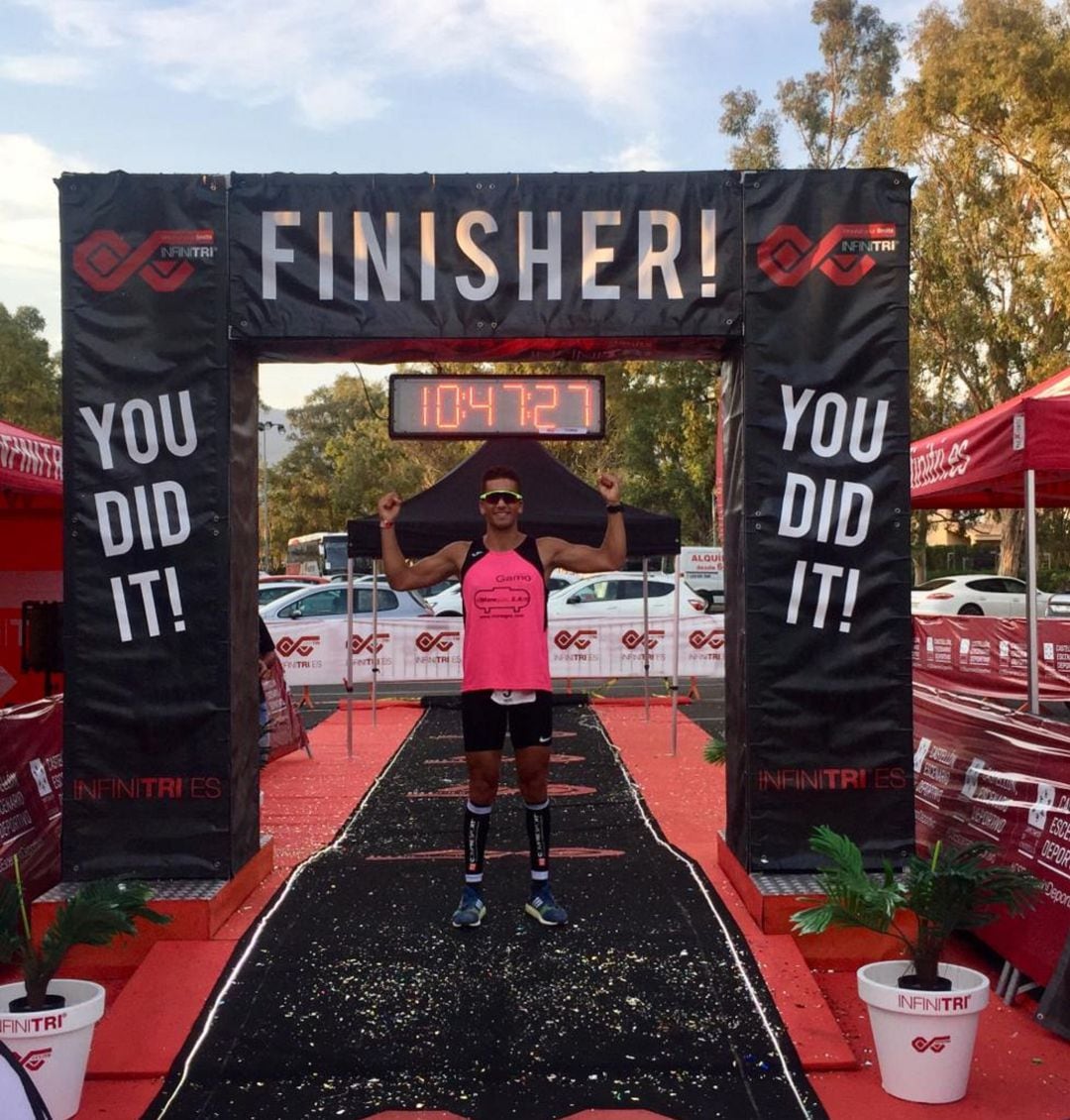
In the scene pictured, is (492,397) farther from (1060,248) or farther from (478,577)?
(1060,248)

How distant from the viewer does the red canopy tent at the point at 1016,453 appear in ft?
20.5

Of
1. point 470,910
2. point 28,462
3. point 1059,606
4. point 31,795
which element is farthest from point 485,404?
point 1059,606

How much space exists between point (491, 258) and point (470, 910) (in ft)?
9.47

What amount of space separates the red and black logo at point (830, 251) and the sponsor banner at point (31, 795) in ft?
13.7

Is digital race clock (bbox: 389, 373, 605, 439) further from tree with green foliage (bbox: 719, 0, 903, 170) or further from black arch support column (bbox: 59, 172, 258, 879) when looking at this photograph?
tree with green foliage (bbox: 719, 0, 903, 170)

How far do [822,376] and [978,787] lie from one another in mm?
2046

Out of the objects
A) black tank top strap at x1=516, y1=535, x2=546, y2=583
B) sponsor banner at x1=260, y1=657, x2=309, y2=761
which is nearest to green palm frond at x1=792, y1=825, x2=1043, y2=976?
black tank top strap at x1=516, y1=535, x2=546, y2=583

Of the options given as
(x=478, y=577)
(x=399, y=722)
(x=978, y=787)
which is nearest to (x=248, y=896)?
(x=478, y=577)

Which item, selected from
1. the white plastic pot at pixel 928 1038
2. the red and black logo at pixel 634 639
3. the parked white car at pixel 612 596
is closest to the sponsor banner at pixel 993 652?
the red and black logo at pixel 634 639

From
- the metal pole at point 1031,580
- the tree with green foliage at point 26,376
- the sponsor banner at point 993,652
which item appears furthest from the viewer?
the tree with green foliage at point 26,376

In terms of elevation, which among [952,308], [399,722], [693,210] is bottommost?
[399,722]

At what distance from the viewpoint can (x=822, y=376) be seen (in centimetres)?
512

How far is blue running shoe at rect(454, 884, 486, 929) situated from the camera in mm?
4809

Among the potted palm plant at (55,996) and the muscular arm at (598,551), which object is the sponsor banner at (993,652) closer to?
the muscular arm at (598,551)
